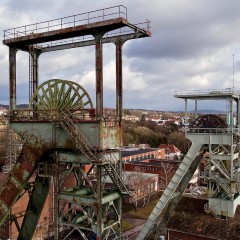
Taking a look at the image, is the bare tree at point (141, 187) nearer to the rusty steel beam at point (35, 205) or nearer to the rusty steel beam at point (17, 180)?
the rusty steel beam at point (35, 205)

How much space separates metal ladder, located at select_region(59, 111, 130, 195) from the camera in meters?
10.6

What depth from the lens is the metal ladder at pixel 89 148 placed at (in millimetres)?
10633

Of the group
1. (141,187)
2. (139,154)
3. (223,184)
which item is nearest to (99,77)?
(223,184)

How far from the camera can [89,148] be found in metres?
10.8

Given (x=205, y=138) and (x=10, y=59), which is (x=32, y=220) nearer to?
(x=10, y=59)

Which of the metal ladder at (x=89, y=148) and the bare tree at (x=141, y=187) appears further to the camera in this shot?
the bare tree at (x=141, y=187)

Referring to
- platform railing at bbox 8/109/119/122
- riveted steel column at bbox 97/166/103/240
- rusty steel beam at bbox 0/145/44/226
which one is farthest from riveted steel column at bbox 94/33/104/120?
rusty steel beam at bbox 0/145/44/226

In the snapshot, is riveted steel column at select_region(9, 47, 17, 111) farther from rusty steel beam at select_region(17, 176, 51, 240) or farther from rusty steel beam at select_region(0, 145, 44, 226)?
rusty steel beam at select_region(17, 176, 51, 240)

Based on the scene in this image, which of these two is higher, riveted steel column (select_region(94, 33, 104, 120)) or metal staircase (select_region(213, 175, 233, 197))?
riveted steel column (select_region(94, 33, 104, 120))

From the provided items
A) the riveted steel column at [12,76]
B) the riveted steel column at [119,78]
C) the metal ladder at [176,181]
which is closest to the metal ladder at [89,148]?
the riveted steel column at [119,78]

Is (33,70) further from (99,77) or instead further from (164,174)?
(164,174)

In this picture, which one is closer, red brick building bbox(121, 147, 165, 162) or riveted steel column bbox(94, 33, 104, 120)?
riveted steel column bbox(94, 33, 104, 120)

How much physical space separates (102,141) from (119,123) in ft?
4.49

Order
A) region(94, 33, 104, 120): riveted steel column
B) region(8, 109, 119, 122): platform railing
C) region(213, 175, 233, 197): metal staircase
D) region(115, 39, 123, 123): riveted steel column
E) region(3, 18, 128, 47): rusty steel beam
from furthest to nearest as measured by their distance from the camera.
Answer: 1. region(213, 175, 233, 197): metal staircase
2. region(115, 39, 123, 123): riveted steel column
3. region(8, 109, 119, 122): platform railing
4. region(94, 33, 104, 120): riveted steel column
5. region(3, 18, 128, 47): rusty steel beam
